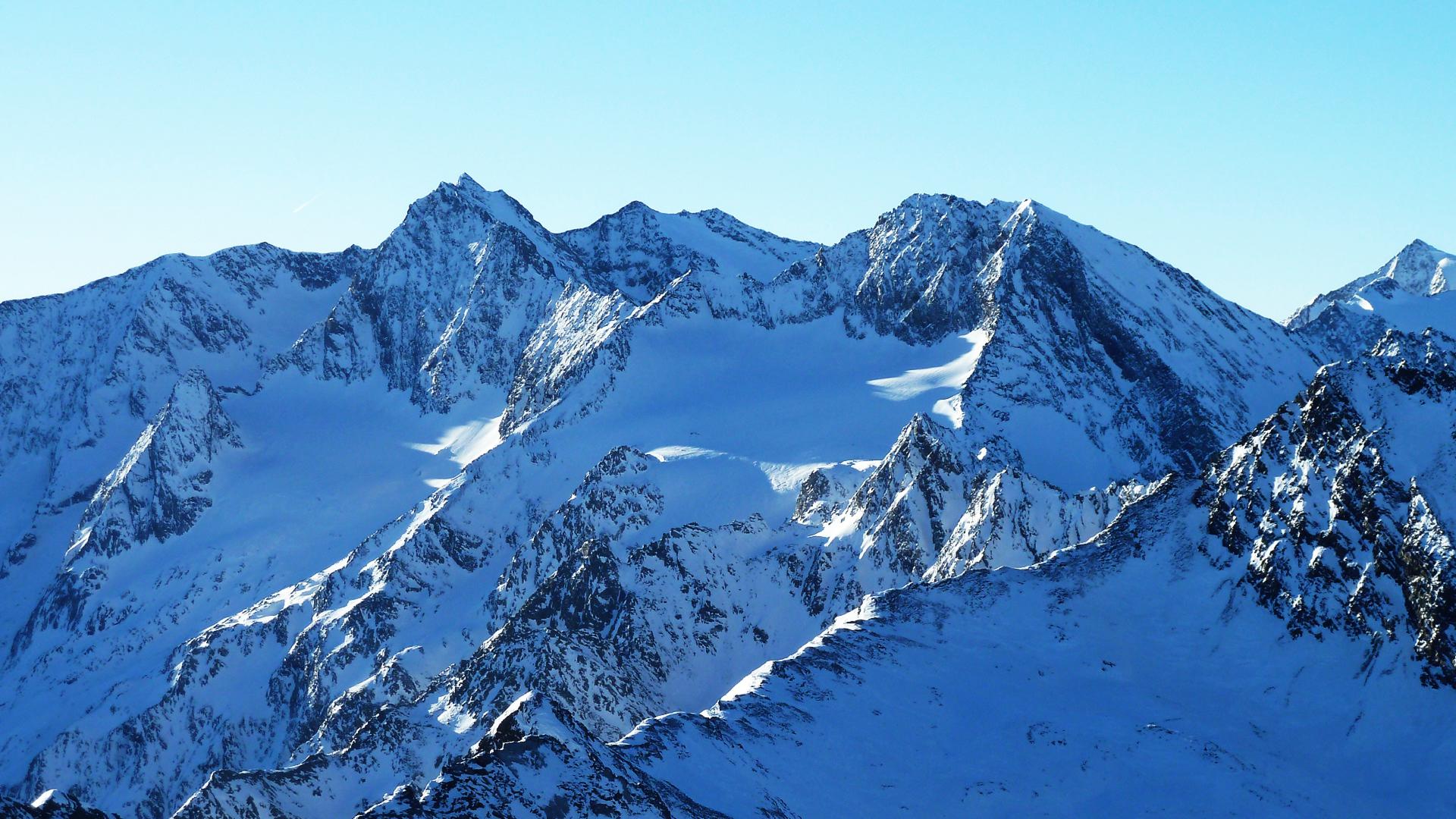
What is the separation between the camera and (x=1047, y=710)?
3856 inches

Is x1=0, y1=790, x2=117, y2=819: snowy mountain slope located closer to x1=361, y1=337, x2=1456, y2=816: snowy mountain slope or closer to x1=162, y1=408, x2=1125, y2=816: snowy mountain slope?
x1=361, y1=337, x2=1456, y2=816: snowy mountain slope

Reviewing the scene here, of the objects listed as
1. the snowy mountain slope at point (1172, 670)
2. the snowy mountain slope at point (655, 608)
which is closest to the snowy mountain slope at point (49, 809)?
the snowy mountain slope at point (1172, 670)

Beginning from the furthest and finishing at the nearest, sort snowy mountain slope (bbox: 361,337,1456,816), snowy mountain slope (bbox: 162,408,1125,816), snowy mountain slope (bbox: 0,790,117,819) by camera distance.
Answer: snowy mountain slope (bbox: 162,408,1125,816), snowy mountain slope (bbox: 361,337,1456,816), snowy mountain slope (bbox: 0,790,117,819)

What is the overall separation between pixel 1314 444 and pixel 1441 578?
1381 centimetres

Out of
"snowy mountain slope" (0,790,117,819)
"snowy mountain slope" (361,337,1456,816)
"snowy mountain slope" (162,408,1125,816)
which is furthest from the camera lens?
"snowy mountain slope" (162,408,1125,816)

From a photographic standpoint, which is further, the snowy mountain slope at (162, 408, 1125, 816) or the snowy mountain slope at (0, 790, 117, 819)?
the snowy mountain slope at (162, 408, 1125, 816)

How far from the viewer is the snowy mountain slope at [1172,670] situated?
88.5 meters

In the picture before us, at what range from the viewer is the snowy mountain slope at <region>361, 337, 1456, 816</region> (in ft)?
290

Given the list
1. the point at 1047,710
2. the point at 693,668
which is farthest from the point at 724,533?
the point at 1047,710

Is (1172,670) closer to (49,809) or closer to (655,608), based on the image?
(655,608)

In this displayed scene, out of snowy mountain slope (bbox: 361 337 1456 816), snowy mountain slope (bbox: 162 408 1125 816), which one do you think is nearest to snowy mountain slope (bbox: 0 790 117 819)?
snowy mountain slope (bbox: 361 337 1456 816)

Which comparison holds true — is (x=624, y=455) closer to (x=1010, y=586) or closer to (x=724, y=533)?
(x=724, y=533)

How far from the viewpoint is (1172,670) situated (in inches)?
4087

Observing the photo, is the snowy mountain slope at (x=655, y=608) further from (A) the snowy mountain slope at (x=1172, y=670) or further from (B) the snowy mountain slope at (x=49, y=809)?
(B) the snowy mountain slope at (x=49, y=809)
